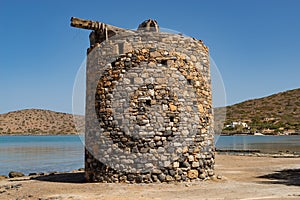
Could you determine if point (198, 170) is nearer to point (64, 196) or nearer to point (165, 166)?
point (165, 166)

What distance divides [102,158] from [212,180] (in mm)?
3544

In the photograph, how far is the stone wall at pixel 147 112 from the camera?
11477 mm

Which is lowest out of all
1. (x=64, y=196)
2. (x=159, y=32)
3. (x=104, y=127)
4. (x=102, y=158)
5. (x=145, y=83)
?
(x=64, y=196)

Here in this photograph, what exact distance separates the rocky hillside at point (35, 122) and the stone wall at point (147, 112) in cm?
10044

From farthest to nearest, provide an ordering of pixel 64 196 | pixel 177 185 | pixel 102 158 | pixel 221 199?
pixel 102 158 < pixel 177 185 < pixel 64 196 < pixel 221 199

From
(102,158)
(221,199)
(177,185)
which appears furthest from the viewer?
(102,158)

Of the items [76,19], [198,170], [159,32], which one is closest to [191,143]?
[198,170]

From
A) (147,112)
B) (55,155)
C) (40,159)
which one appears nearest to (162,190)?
(147,112)

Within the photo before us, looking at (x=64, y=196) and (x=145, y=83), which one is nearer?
(x=64, y=196)

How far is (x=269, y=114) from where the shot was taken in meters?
79.7

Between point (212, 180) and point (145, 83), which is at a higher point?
point (145, 83)

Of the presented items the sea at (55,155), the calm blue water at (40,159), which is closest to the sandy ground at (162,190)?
the sea at (55,155)

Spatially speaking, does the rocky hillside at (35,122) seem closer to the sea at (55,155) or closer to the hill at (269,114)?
the hill at (269,114)

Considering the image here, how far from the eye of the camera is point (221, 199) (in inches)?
357
